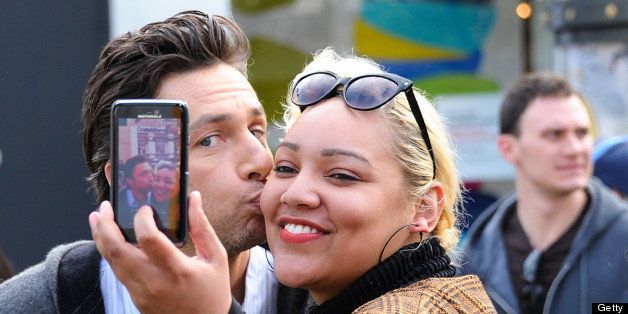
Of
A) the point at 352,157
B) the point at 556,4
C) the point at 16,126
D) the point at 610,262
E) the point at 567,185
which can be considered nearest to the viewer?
the point at 352,157

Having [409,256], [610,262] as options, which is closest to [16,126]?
[409,256]

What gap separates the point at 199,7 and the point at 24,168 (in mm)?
861

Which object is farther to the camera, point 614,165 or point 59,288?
point 614,165

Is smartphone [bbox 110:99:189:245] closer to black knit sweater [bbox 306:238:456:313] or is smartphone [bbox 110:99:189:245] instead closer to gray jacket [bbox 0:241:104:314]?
black knit sweater [bbox 306:238:456:313]

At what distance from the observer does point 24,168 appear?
3.69 metres

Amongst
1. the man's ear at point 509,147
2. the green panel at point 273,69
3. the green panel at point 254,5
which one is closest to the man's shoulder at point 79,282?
the man's ear at point 509,147

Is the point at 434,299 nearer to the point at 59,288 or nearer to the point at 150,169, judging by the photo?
the point at 150,169

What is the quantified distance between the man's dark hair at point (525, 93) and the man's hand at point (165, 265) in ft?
12.8

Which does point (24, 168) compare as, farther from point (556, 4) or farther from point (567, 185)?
point (556, 4)

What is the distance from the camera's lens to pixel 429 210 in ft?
8.11

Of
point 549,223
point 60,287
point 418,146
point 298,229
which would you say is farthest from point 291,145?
point 549,223

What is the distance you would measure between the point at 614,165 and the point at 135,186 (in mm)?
4226

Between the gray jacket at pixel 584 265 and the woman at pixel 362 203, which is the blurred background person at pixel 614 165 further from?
the woman at pixel 362 203

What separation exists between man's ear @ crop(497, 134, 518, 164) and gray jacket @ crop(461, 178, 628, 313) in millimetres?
621
